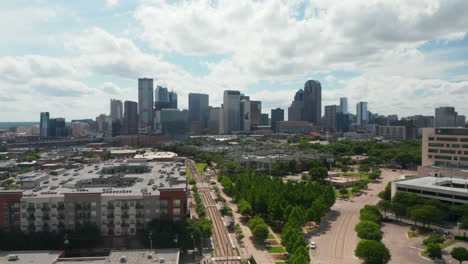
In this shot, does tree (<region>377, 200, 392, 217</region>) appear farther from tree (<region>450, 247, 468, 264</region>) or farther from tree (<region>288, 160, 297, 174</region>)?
tree (<region>288, 160, 297, 174</region>)

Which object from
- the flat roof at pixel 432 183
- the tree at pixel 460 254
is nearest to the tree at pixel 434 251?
the tree at pixel 460 254

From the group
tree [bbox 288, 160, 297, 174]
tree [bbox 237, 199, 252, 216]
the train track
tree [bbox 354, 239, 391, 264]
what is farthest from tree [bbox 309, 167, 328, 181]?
tree [bbox 354, 239, 391, 264]

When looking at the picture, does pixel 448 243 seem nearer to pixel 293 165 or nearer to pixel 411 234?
pixel 411 234

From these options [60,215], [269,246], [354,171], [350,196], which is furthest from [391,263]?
[354,171]

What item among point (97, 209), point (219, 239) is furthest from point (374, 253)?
point (97, 209)

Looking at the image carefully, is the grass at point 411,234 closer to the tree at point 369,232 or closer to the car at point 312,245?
the tree at point 369,232

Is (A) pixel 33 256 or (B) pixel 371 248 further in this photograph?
(B) pixel 371 248
